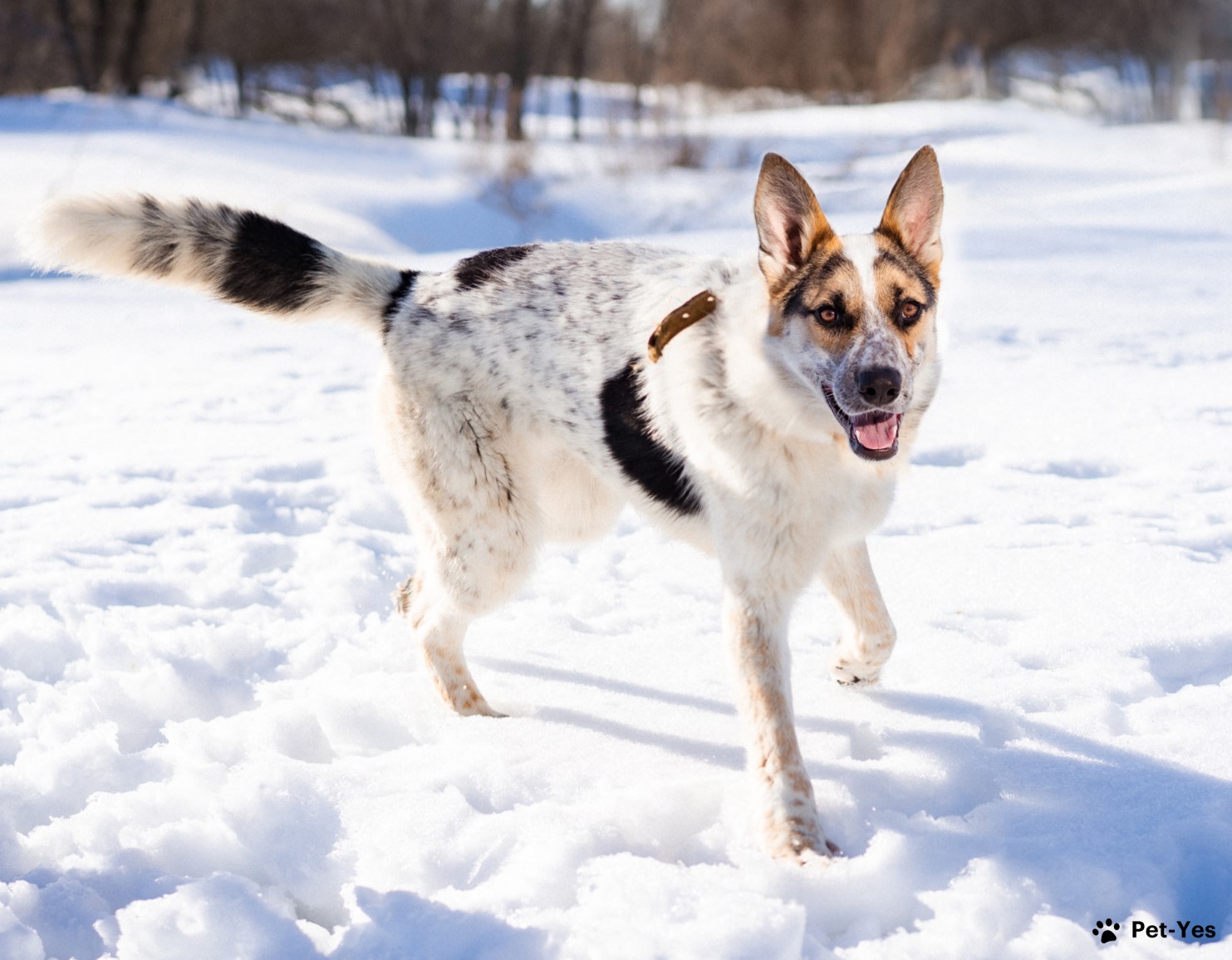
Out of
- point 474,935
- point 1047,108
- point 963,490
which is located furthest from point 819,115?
point 474,935

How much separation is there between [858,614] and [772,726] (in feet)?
1.92

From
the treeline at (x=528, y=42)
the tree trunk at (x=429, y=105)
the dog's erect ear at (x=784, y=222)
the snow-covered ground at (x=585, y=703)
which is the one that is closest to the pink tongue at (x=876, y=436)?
the dog's erect ear at (x=784, y=222)

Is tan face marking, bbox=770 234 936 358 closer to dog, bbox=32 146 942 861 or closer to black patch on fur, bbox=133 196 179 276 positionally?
dog, bbox=32 146 942 861

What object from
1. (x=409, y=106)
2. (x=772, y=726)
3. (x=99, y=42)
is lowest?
(x=772, y=726)

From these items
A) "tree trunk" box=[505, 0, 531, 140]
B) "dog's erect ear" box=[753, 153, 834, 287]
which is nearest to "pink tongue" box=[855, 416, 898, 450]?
"dog's erect ear" box=[753, 153, 834, 287]

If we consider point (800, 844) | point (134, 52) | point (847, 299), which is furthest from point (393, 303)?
point (134, 52)

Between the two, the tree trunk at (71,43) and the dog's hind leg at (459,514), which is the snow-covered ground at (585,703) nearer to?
the dog's hind leg at (459,514)

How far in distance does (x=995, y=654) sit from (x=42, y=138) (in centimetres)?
1391

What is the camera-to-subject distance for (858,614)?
9.82 ft

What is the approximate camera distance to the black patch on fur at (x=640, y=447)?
2.77m

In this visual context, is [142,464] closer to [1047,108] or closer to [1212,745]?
[1212,745]

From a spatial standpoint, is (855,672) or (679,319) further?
(855,672)
